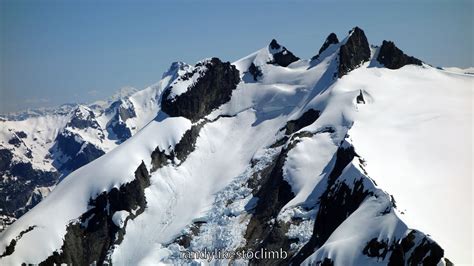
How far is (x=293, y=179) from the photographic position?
130 meters

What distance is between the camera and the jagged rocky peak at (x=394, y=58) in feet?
591

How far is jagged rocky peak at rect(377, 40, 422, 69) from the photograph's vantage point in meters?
180

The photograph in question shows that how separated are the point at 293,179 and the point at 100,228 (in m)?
60.5

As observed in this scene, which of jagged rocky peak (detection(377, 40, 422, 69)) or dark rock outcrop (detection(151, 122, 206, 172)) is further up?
jagged rocky peak (detection(377, 40, 422, 69))

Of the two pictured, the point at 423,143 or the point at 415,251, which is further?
the point at 423,143

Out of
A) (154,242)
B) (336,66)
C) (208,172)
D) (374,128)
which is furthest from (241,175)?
(336,66)

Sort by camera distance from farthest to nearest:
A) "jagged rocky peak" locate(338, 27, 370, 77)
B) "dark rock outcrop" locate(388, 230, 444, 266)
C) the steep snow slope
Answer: "jagged rocky peak" locate(338, 27, 370, 77) < the steep snow slope < "dark rock outcrop" locate(388, 230, 444, 266)

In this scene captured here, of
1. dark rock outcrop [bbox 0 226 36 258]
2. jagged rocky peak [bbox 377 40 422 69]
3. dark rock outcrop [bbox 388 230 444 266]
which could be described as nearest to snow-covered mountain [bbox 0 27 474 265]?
dark rock outcrop [bbox 388 230 444 266]

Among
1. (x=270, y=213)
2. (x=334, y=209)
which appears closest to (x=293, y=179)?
(x=270, y=213)

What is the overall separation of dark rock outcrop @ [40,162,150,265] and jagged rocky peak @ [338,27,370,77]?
84.7m

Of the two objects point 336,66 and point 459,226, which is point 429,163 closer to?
point 459,226

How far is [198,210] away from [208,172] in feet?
72.5

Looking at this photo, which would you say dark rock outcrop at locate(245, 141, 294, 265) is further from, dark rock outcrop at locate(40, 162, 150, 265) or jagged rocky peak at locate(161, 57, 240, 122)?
jagged rocky peak at locate(161, 57, 240, 122)

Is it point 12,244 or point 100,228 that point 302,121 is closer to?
point 100,228
